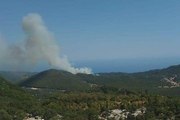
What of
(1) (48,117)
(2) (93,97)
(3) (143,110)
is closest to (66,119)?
(1) (48,117)

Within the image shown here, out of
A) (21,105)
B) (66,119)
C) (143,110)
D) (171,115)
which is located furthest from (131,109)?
(21,105)

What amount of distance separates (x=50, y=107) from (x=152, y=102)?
3017 cm

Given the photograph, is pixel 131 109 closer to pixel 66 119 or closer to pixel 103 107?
pixel 103 107

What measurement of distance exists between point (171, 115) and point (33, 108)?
36646mm


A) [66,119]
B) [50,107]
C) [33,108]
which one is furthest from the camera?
[50,107]

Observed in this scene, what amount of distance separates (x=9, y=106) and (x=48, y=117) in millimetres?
→ 15934

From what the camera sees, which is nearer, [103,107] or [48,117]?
[48,117]

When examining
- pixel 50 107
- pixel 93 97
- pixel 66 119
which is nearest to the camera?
pixel 66 119

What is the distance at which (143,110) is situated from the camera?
438ft

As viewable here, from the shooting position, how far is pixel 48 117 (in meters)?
123

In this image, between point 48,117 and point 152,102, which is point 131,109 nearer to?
point 152,102

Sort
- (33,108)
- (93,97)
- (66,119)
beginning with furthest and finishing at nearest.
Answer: (93,97) → (33,108) → (66,119)

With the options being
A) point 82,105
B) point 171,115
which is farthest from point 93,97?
point 171,115

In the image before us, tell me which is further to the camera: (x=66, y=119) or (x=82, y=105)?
(x=82, y=105)
